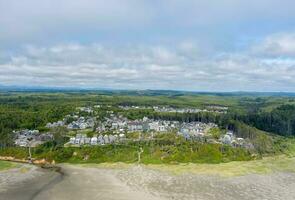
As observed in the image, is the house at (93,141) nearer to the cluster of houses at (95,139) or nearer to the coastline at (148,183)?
the cluster of houses at (95,139)

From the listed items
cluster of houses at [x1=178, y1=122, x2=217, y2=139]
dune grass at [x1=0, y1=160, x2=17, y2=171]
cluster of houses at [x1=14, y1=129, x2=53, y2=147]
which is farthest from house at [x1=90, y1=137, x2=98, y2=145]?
cluster of houses at [x1=178, y1=122, x2=217, y2=139]

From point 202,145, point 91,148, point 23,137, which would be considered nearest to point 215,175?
point 202,145

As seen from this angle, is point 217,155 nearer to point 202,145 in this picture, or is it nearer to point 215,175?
point 202,145

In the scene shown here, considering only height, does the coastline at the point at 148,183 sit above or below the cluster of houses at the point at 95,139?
below

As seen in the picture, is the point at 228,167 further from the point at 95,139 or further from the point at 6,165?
the point at 6,165

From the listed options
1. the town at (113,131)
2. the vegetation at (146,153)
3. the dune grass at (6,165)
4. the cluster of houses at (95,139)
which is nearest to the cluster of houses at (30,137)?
the town at (113,131)

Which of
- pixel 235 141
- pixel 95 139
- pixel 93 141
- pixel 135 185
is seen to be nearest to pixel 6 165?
pixel 93 141
